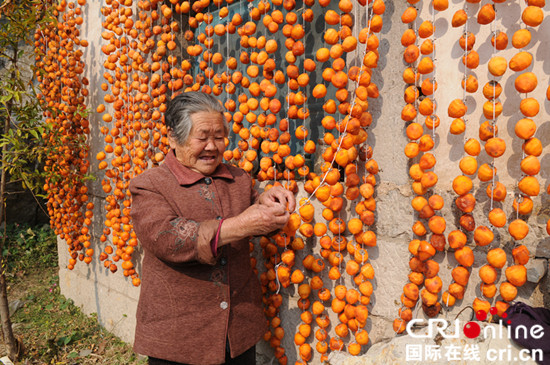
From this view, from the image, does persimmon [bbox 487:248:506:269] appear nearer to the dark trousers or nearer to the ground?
Answer: the dark trousers

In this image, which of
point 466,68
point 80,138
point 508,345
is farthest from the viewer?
point 80,138

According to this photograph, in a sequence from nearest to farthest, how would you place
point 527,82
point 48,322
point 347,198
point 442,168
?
point 527,82, point 442,168, point 347,198, point 48,322

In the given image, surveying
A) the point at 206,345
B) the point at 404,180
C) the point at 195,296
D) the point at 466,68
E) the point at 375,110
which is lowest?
the point at 206,345

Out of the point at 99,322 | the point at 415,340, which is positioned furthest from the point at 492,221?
the point at 99,322

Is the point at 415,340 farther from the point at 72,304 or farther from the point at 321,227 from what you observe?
the point at 72,304

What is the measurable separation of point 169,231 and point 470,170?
4.79 ft

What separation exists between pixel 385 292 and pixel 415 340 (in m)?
0.47

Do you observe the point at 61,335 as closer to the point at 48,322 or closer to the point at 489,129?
the point at 48,322

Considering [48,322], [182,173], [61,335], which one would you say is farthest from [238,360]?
[48,322]

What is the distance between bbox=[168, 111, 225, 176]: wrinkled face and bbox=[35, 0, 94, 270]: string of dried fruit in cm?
232

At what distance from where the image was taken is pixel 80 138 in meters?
4.02

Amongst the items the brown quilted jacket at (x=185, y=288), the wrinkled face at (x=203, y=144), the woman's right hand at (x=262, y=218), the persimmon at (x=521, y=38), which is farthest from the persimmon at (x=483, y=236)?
the wrinkled face at (x=203, y=144)

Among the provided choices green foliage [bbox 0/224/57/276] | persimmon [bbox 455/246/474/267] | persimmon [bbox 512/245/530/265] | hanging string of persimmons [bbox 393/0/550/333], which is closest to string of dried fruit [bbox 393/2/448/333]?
hanging string of persimmons [bbox 393/0/550/333]

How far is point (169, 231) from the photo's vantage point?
168 cm
